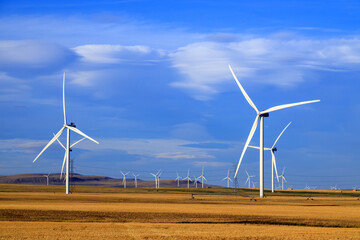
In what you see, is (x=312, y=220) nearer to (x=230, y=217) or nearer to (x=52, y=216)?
(x=230, y=217)

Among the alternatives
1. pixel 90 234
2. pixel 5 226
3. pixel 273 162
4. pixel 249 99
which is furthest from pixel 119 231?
pixel 273 162

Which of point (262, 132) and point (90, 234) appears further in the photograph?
point (262, 132)

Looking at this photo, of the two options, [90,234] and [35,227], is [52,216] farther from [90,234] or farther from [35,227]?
[90,234]

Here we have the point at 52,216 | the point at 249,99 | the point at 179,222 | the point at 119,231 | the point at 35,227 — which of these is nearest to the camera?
the point at 119,231

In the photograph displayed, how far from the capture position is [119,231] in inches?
1527

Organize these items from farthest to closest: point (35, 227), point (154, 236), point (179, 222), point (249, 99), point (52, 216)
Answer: point (249, 99) < point (52, 216) < point (179, 222) < point (35, 227) < point (154, 236)

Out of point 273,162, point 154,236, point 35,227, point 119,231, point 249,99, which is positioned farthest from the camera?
point 273,162

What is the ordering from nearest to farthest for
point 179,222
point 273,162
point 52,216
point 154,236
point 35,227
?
point 154,236
point 35,227
point 179,222
point 52,216
point 273,162

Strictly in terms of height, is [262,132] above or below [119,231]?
above

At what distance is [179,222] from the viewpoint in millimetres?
47531

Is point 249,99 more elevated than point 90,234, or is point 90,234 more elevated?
point 249,99

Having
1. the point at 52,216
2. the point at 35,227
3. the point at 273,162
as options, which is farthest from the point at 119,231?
the point at 273,162

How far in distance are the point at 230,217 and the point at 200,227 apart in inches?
415

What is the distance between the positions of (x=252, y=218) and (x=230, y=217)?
2.15m
